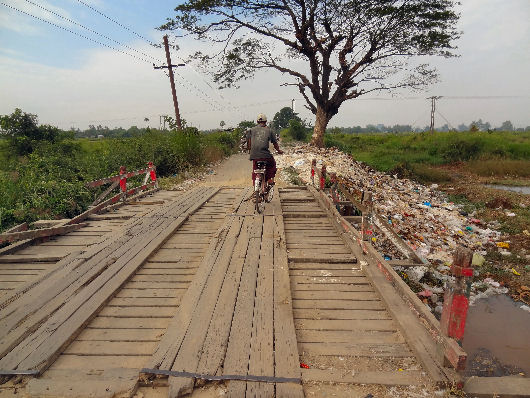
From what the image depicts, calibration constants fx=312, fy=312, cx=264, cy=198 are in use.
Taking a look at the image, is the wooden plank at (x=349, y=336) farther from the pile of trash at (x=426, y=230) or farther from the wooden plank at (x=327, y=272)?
the pile of trash at (x=426, y=230)

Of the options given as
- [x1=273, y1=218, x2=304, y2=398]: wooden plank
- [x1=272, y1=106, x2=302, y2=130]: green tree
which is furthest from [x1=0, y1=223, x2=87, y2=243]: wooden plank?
[x1=272, y1=106, x2=302, y2=130]: green tree

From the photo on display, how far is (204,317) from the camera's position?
268 centimetres

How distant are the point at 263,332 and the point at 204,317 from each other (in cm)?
54

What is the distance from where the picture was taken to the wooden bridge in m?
2.05

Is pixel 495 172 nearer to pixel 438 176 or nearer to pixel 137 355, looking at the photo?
pixel 438 176

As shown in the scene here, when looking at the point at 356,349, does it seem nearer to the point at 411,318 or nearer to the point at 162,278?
the point at 411,318

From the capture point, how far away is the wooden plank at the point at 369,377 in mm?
2027

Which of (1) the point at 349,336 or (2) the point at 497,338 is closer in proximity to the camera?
(1) the point at 349,336

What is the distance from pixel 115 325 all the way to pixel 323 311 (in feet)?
6.06

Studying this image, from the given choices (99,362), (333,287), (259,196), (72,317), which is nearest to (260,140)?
(259,196)

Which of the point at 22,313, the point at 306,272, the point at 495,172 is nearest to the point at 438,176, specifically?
the point at 495,172

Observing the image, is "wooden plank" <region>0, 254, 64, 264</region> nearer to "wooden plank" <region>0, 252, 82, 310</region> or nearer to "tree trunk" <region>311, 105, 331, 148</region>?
"wooden plank" <region>0, 252, 82, 310</region>

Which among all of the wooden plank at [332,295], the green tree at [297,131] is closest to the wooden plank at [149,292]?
the wooden plank at [332,295]

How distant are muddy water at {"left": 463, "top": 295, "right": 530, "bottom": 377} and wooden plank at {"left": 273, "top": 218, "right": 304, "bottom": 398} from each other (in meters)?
2.90
